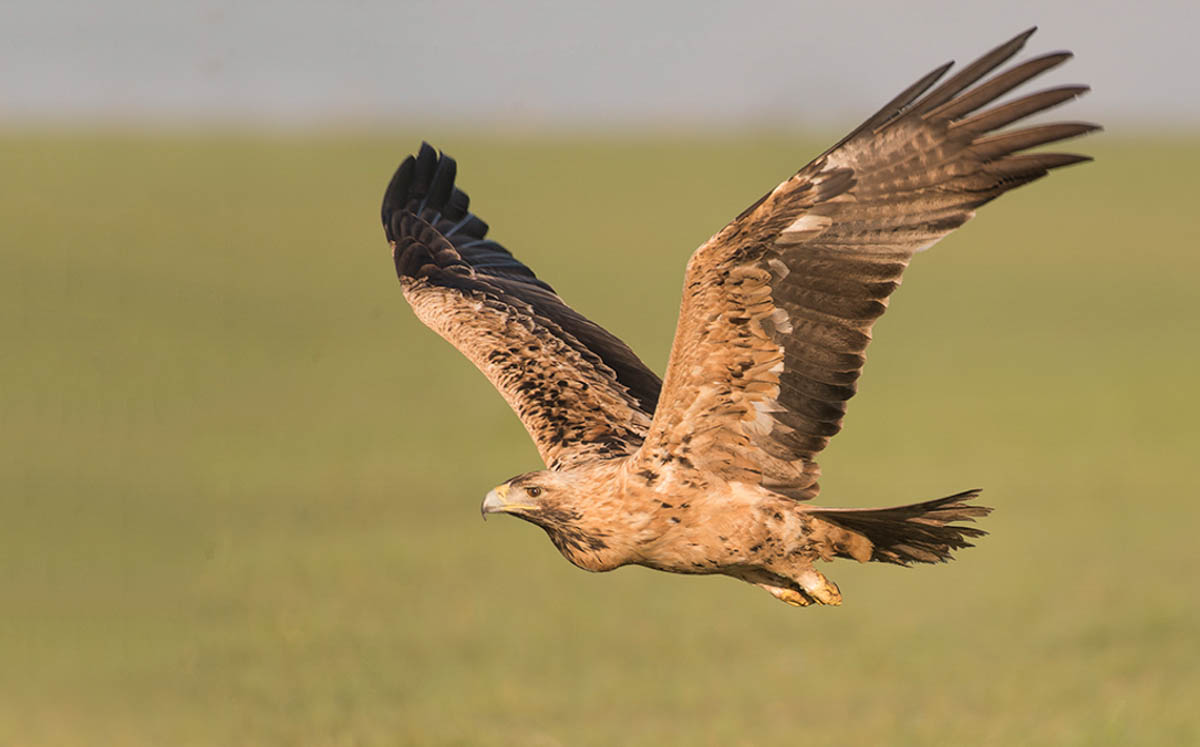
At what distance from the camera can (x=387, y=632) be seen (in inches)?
784

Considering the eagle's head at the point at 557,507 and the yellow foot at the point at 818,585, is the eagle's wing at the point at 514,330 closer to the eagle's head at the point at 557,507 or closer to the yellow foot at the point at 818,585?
the eagle's head at the point at 557,507

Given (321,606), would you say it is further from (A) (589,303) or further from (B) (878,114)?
(A) (589,303)

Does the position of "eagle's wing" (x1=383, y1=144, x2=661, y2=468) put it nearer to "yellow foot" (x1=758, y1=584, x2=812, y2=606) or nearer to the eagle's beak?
the eagle's beak

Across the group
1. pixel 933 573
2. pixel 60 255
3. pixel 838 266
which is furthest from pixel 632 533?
pixel 60 255

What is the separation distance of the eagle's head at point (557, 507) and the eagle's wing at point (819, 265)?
1.21 feet

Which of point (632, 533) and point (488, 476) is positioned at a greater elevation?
point (488, 476)

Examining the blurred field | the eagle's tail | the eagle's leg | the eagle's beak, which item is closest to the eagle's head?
the eagle's beak

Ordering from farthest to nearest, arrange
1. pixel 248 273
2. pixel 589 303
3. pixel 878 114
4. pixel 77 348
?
pixel 248 273
pixel 589 303
pixel 77 348
pixel 878 114

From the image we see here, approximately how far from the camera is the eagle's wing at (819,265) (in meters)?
7.45

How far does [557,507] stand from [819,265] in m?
1.69

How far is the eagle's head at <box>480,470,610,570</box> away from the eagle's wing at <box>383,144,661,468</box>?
1.57 ft

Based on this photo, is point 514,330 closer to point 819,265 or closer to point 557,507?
point 557,507

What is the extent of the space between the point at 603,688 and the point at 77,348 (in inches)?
977

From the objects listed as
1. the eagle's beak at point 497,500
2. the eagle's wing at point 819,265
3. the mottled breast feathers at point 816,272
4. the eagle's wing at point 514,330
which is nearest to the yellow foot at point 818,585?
the mottled breast feathers at point 816,272
